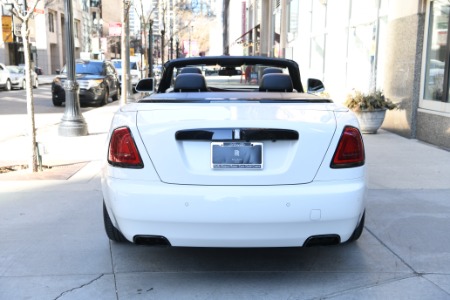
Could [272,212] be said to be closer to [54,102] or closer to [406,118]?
[406,118]

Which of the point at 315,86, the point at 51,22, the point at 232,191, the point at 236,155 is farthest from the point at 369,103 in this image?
the point at 51,22

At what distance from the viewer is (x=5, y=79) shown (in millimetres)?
28031

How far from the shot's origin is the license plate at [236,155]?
3238mm

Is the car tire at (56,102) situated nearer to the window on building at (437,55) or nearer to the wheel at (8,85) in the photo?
the wheel at (8,85)

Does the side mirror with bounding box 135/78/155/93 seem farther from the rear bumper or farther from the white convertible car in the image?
the rear bumper

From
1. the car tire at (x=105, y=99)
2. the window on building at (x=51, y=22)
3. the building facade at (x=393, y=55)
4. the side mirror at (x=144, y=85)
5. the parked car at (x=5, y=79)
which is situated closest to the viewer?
the side mirror at (x=144, y=85)

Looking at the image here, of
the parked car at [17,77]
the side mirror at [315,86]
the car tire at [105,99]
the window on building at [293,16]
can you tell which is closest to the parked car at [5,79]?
the parked car at [17,77]

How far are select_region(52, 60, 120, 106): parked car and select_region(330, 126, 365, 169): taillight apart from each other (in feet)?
51.7

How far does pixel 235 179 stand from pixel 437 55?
7568 millimetres

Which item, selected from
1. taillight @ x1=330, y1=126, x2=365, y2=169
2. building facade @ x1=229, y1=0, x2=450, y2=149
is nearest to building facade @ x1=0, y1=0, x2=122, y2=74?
building facade @ x1=229, y1=0, x2=450, y2=149

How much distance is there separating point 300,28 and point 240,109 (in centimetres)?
1903

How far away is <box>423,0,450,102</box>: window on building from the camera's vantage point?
29.7 feet

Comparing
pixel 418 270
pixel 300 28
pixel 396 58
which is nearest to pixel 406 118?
pixel 396 58

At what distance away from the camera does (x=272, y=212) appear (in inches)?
124
